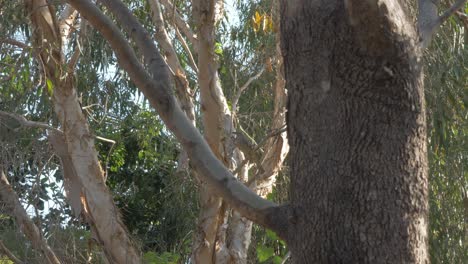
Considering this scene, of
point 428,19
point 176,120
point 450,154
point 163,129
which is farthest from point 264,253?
point 428,19

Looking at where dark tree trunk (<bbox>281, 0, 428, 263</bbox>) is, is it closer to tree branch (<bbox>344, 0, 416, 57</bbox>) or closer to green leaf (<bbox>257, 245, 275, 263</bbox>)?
tree branch (<bbox>344, 0, 416, 57</bbox>)

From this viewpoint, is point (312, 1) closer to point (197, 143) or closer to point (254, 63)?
point (197, 143)

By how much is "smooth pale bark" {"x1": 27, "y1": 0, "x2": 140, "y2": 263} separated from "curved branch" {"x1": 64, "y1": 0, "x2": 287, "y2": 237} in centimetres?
174

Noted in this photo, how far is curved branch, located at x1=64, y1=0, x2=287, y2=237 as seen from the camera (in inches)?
82.7

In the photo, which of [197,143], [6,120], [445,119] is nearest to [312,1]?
[197,143]

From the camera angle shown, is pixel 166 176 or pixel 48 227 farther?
pixel 166 176

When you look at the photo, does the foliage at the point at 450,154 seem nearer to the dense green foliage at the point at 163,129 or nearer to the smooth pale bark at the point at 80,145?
the dense green foliage at the point at 163,129

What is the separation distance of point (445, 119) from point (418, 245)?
10.9 feet

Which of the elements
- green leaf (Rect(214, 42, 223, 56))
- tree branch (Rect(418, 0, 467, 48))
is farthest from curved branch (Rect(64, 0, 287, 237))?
green leaf (Rect(214, 42, 223, 56))

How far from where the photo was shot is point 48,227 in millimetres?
5605

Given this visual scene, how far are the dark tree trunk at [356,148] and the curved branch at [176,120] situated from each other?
142 mm

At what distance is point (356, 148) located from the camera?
74.5 inches

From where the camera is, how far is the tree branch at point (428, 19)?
2225 mm

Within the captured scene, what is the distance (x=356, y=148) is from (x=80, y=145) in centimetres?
271
